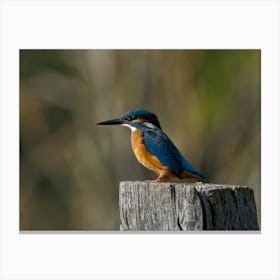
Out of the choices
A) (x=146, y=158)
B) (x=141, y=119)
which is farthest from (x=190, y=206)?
(x=141, y=119)

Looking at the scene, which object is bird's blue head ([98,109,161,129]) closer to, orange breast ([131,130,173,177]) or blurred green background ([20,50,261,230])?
orange breast ([131,130,173,177])

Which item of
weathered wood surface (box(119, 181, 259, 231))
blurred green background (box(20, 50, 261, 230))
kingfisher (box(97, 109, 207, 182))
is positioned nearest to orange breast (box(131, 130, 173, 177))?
kingfisher (box(97, 109, 207, 182))

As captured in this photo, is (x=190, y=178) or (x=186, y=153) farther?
(x=186, y=153)

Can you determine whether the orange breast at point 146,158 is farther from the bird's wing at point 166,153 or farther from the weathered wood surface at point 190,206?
the weathered wood surface at point 190,206

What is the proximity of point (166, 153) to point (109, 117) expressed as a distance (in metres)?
2.18

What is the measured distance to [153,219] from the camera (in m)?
6.10

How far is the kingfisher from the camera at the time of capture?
7.19 m

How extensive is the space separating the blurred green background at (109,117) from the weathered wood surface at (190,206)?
7.12 ft

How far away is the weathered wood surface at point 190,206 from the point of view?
19.6ft

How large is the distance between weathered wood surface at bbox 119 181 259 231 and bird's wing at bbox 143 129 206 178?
1043mm
